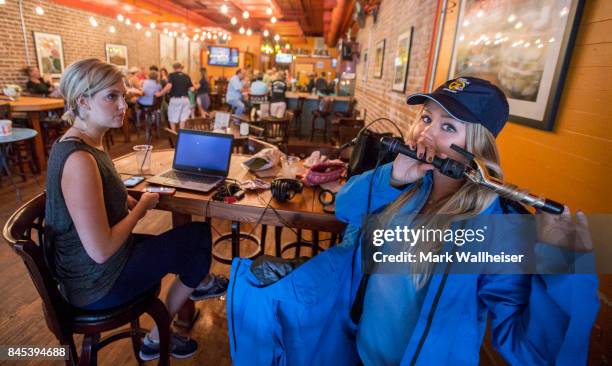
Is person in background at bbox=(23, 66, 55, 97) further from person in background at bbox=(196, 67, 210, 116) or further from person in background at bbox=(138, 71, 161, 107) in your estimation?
person in background at bbox=(196, 67, 210, 116)

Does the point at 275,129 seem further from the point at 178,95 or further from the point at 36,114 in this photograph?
the point at 36,114

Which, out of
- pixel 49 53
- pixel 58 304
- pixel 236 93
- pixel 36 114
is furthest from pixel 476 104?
pixel 49 53

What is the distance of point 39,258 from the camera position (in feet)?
3.65

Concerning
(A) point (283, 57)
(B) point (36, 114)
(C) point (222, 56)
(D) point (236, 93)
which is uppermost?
(A) point (283, 57)

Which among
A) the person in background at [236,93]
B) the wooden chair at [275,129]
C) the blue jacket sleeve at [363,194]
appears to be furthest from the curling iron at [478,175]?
the person in background at [236,93]

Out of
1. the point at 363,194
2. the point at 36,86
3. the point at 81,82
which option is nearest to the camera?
the point at 363,194

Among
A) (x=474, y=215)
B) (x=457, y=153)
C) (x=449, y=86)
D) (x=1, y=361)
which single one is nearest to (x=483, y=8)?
(x=449, y=86)

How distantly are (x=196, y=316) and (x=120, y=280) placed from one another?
89 cm

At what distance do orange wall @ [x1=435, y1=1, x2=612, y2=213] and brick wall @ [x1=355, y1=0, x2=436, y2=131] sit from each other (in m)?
1.64

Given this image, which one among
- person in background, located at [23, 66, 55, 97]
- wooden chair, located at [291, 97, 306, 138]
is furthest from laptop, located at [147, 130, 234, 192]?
person in background, located at [23, 66, 55, 97]

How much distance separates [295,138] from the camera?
8078mm

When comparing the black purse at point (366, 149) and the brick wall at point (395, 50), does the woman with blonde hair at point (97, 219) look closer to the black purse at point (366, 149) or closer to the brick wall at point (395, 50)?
the black purse at point (366, 149)

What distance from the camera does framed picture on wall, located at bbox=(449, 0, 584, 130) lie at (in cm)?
129

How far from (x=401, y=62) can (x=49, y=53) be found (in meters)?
8.09
